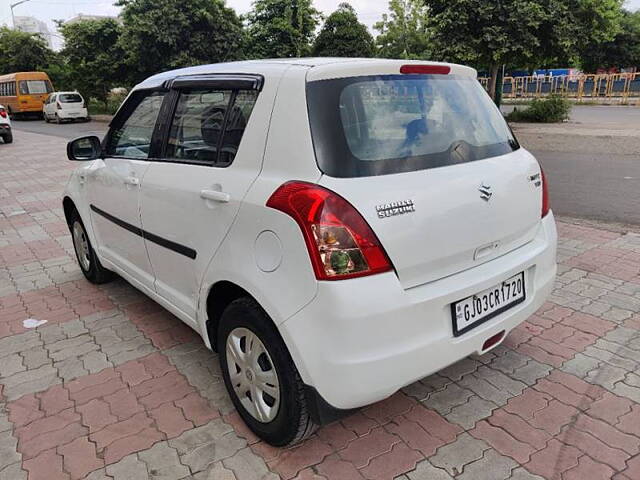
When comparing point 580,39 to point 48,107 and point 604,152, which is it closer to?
point 604,152

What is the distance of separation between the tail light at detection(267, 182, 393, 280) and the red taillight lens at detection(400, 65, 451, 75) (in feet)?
2.63

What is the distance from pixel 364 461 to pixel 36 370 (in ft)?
7.13

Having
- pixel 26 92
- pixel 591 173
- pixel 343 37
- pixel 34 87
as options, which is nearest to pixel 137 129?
pixel 591 173

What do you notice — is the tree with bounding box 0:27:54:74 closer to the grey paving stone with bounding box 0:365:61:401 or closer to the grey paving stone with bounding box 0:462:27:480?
the grey paving stone with bounding box 0:365:61:401

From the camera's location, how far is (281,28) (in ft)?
78.3

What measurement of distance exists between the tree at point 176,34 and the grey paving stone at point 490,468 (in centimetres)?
2177

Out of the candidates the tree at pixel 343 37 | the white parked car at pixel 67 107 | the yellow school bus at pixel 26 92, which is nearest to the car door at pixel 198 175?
the tree at pixel 343 37

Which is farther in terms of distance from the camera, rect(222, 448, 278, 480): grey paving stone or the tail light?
rect(222, 448, 278, 480): grey paving stone

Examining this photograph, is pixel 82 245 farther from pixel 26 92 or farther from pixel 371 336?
pixel 26 92

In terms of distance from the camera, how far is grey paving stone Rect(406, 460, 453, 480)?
2.18m

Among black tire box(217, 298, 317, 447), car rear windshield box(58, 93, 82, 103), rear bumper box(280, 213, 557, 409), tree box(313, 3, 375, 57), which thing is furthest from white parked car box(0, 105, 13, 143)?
rear bumper box(280, 213, 557, 409)

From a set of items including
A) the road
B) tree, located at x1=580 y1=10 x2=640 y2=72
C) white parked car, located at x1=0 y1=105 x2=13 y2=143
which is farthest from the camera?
tree, located at x1=580 y1=10 x2=640 y2=72

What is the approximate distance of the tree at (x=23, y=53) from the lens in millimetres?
40281

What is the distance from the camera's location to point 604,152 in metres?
11.3
